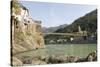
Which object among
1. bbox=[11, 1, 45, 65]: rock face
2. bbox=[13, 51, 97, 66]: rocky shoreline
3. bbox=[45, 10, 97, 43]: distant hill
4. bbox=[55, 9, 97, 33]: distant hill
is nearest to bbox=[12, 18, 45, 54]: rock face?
bbox=[11, 1, 45, 65]: rock face

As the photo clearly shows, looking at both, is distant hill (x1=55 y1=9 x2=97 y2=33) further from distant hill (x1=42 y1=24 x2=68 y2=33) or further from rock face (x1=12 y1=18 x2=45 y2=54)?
rock face (x1=12 y1=18 x2=45 y2=54)

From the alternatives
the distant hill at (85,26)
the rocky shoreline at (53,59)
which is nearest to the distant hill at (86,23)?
the distant hill at (85,26)

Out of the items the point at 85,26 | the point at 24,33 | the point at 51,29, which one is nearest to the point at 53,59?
the point at 51,29

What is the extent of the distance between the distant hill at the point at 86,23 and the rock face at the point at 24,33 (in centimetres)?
40

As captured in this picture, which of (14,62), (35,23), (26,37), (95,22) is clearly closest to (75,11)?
(95,22)

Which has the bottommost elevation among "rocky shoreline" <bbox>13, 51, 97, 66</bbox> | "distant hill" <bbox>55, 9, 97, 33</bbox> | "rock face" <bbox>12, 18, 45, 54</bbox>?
"rocky shoreline" <bbox>13, 51, 97, 66</bbox>

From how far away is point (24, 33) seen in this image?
2.51 m

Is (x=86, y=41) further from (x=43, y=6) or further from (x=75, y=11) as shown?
(x=43, y=6)

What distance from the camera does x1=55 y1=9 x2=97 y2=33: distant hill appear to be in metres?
2.70

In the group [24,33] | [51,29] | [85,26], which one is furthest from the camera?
[85,26]

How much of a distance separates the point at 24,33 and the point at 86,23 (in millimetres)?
825

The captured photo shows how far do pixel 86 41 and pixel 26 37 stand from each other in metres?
0.80

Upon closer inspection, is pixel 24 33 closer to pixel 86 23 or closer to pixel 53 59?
pixel 53 59

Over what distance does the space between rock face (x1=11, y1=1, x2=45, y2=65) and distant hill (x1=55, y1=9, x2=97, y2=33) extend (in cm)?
40
